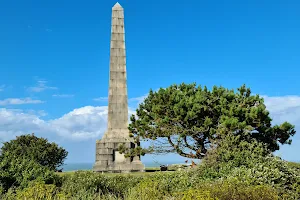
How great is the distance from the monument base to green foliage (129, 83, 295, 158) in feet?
4.17

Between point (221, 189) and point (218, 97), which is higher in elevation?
point (218, 97)

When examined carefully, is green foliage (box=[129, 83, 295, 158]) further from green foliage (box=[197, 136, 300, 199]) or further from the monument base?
green foliage (box=[197, 136, 300, 199])

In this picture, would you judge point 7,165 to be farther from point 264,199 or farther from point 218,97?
point 218,97

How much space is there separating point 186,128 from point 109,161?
5324mm

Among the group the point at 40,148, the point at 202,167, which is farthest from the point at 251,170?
the point at 40,148

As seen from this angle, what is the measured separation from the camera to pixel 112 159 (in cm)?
2311

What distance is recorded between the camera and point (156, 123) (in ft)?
72.9

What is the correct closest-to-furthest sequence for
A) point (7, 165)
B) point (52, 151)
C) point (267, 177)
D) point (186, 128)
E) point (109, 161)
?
point (267, 177) < point (7, 165) < point (186, 128) < point (109, 161) < point (52, 151)

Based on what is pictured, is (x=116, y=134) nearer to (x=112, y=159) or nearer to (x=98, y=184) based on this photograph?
(x=112, y=159)

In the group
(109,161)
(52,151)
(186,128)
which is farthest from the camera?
(52,151)

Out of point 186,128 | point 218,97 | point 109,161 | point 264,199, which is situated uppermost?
point 218,97

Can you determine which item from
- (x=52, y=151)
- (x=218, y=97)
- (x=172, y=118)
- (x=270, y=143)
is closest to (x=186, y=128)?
(x=172, y=118)

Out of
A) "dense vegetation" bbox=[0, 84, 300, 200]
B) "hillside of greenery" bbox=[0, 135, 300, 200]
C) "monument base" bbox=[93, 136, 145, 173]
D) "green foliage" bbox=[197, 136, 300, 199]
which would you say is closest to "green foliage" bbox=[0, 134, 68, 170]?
"monument base" bbox=[93, 136, 145, 173]

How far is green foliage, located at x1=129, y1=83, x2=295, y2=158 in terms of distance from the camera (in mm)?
20656
